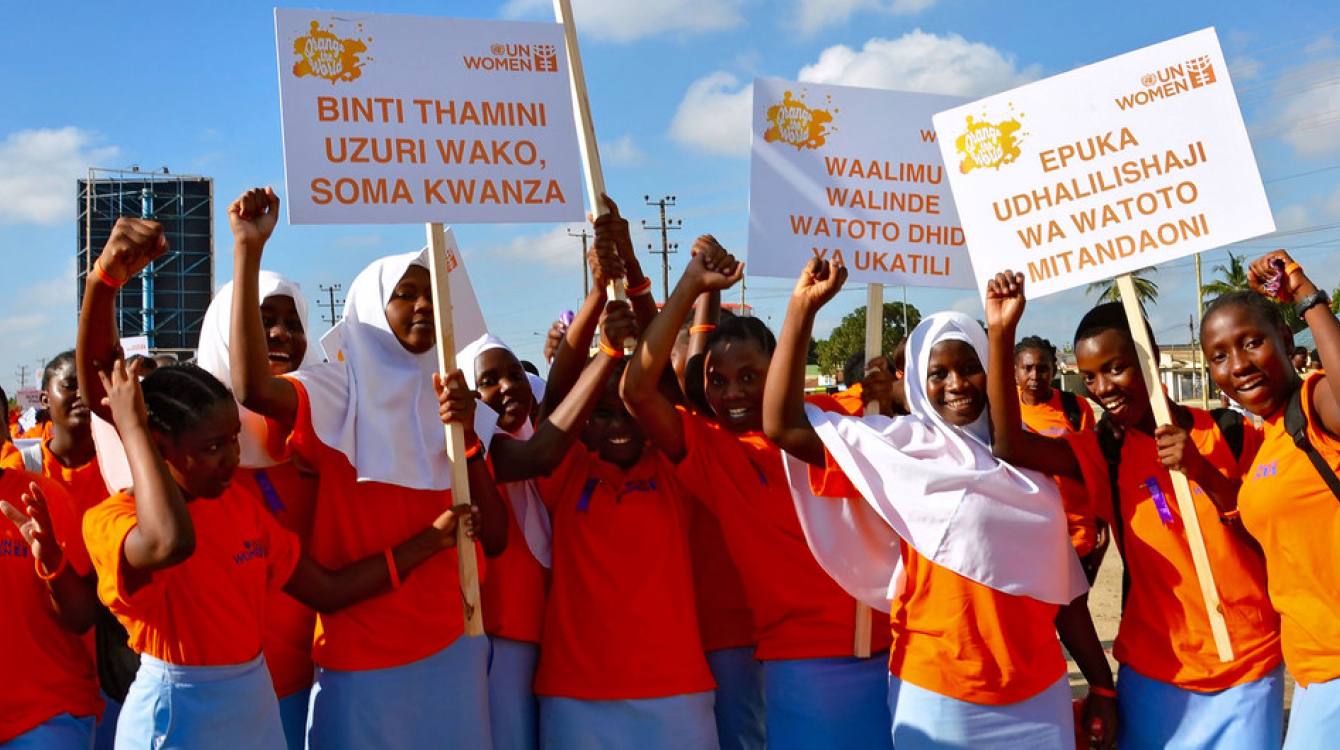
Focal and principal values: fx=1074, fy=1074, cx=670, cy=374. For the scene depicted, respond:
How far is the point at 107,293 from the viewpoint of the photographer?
10.5 feet

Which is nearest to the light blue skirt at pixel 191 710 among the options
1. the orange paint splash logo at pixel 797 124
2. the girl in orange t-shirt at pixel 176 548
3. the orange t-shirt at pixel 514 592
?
the girl in orange t-shirt at pixel 176 548

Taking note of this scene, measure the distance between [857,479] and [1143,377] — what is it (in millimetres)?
1131

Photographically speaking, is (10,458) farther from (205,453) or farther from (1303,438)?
(1303,438)

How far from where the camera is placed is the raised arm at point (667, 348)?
3.74 meters

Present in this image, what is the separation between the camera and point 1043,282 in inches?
164

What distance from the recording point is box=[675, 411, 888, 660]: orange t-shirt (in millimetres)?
3902

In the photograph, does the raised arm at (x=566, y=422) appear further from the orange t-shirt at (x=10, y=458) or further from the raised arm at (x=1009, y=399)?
the orange t-shirt at (x=10, y=458)

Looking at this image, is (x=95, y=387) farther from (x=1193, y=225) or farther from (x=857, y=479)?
(x=1193, y=225)

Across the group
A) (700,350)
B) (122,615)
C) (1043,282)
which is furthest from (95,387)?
(1043,282)

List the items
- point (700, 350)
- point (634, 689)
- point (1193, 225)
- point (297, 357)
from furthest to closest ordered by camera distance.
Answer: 1. point (700, 350)
2. point (297, 357)
3. point (1193, 225)
4. point (634, 689)

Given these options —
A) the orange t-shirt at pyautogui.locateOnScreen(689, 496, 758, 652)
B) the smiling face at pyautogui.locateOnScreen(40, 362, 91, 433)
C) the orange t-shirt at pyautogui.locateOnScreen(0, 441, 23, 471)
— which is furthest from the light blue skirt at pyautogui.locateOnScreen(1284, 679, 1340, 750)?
the smiling face at pyautogui.locateOnScreen(40, 362, 91, 433)

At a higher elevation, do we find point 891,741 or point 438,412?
point 438,412

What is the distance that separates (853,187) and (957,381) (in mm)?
1346

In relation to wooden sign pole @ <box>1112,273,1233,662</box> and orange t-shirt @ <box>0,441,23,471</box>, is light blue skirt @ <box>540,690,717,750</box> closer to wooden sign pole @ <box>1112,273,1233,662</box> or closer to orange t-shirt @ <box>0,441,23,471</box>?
wooden sign pole @ <box>1112,273,1233,662</box>
